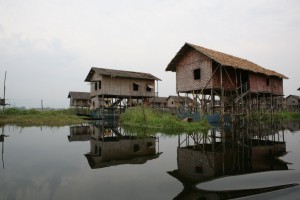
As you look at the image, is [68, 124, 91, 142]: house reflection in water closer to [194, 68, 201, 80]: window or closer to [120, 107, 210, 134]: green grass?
[120, 107, 210, 134]: green grass

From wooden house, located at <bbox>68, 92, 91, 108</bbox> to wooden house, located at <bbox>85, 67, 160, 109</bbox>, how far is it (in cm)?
1537

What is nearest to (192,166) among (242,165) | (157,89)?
(242,165)

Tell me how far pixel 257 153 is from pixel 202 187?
146 inches

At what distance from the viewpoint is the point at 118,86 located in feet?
91.9

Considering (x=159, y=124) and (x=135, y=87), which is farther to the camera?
(x=135, y=87)

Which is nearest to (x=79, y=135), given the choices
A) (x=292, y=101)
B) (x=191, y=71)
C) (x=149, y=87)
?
(x=191, y=71)

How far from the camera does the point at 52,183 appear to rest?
166 inches

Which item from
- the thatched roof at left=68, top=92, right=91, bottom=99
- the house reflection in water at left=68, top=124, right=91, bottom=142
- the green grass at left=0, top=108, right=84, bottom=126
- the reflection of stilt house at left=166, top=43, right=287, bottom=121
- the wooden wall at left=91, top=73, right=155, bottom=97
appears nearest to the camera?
the house reflection in water at left=68, top=124, right=91, bottom=142

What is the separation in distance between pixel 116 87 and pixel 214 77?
13547 millimetres

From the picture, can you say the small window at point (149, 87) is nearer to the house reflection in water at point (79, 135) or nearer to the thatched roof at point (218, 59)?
the thatched roof at point (218, 59)

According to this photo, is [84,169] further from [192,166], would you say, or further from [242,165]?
[242,165]

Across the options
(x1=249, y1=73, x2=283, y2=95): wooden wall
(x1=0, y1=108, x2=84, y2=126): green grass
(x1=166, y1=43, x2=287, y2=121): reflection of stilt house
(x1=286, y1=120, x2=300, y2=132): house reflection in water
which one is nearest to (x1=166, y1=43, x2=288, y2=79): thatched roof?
(x1=166, y1=43, x2=287, y2=121): reflection of stilt house

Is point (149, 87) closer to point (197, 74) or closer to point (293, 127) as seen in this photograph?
point (197, 74)

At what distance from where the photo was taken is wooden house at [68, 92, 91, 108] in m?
45.8
